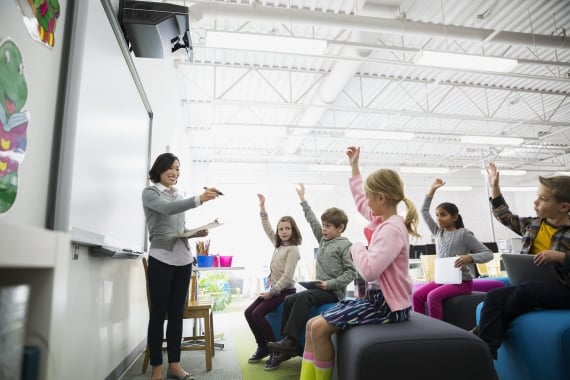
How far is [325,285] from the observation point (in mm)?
2367

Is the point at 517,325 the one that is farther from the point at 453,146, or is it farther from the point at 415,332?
the point at 453,146

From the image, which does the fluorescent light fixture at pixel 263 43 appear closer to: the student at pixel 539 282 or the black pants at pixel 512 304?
the student at pixel 539 282

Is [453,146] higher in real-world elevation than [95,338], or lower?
higher

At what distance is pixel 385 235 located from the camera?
1484mm

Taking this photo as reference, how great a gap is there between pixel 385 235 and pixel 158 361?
1.48m

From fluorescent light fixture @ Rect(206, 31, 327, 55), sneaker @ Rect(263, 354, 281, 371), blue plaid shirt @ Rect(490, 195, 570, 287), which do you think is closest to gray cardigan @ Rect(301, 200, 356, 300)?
sneaker @ Rect(263, 354, 281, 371)

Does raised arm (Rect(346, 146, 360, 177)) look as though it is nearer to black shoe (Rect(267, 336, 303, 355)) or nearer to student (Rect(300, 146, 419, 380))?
student (Rect(300, 146, 419, 380))

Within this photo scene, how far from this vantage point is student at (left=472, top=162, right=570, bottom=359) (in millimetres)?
1625

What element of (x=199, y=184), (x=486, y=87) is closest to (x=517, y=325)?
(x=486, y=87)

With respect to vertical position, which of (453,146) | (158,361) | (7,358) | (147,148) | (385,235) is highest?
(453,146)

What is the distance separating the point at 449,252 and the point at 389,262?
5.46 ft

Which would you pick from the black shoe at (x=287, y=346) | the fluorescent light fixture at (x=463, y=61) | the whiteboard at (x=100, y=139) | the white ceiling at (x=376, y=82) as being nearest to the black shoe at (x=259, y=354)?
the black shoe at (x=287, y=346)

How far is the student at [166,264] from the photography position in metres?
2.08

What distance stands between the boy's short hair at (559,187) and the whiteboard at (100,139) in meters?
2.14
